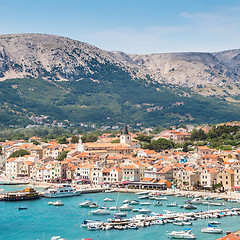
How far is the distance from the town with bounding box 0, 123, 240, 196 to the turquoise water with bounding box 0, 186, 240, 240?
10.7 metres

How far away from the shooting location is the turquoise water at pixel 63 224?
181 ft

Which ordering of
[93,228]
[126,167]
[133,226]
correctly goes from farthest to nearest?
1. [126,167]
2. [133,226]
3. [93,228]

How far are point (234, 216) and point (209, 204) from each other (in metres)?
7.60

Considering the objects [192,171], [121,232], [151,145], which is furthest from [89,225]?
[151,145]

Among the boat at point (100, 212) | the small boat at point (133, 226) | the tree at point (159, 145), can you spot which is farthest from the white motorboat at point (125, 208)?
the tree at point (159, 145)

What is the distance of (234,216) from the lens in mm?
63719

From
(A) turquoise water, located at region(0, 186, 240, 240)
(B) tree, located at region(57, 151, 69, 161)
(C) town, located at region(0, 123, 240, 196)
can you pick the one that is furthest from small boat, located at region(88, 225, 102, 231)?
(B) tree, located at region(57, 151, 69, 161)

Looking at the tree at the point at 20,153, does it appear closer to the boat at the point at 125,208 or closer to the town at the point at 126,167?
the town at the point at 126,167

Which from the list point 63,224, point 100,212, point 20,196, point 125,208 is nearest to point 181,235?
point 63,224

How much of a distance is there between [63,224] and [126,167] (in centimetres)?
3452

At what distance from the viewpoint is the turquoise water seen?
55281 millimetres

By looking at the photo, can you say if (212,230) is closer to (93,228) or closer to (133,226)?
(133,226)

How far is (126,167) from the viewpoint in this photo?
9444cm

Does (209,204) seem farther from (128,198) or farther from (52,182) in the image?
(52,182)
